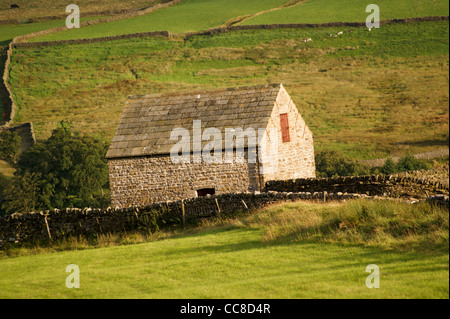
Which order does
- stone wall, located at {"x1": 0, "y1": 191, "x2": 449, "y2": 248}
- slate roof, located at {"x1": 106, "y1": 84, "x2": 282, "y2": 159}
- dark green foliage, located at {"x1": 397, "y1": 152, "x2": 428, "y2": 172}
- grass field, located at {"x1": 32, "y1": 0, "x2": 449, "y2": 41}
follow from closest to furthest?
stone wall, located at {"x1": 0, "y1": 191, "x2": 449, "y2": 248}
slate roof, located at {"x1": 106, "y1": 84, "x2": 282, "y2": 159}
dark green foliage, located at {"x1": 397, "y1": 152, "x2": 428, "y2": 172}
grass field, located at {"x1": 32, "y1": 0, "x2": 449, "y2": 41}

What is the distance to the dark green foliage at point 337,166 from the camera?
43.2m

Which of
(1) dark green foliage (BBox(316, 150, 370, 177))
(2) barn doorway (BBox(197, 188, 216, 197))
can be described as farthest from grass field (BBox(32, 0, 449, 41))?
(2) barn doorway (BBox(197, 188, 216, 197))

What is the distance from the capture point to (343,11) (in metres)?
Answer: 78.8

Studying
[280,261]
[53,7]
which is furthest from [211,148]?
[53,7]

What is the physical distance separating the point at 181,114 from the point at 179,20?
218 ft

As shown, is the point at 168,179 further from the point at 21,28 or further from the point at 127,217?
the point at 21,28

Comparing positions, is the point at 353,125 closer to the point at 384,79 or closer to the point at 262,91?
the point at 384,79

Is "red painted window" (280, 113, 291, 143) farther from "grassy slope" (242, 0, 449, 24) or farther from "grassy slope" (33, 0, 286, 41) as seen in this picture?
"grassy slope" (33, 0, 286, 41)

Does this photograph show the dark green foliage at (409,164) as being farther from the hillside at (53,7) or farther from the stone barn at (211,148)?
the hillside at (53,7)

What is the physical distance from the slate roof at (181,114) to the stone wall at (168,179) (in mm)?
534

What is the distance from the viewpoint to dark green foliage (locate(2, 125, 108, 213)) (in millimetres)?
43719

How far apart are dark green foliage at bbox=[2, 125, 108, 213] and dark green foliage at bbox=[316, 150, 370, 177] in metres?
16.2

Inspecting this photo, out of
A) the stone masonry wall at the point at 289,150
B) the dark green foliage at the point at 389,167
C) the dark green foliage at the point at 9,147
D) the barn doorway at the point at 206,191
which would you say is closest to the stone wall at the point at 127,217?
the stone masonry wall at the point at 289,150

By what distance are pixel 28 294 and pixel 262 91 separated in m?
17.5
